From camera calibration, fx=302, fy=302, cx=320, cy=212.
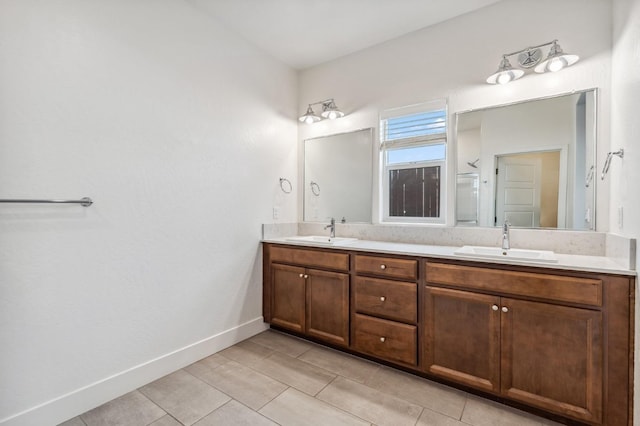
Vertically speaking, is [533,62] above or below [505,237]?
above

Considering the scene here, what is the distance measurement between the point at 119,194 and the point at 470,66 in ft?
8.65

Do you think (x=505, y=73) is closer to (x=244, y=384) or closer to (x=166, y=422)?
(x=244, y=384)

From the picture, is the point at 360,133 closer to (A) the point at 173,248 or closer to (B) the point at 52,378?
(A) the point at 173,248

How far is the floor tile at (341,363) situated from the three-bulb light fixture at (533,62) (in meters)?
2.23

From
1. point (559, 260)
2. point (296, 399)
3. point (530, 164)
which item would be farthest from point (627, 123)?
point (296, 399)

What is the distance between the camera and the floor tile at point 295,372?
1957mm

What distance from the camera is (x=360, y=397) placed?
1.83 meters

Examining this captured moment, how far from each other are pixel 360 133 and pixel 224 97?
4.14ft

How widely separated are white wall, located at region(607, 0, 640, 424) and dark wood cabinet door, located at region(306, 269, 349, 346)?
1.58 meters

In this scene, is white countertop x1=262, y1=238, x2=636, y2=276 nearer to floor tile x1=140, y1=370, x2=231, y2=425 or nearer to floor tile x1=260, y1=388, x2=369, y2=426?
floor tile x1=260, y1=388, x2=369, y2=426

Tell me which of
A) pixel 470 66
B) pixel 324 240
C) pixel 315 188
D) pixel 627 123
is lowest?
pixel 324 240

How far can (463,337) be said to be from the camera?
1836mm

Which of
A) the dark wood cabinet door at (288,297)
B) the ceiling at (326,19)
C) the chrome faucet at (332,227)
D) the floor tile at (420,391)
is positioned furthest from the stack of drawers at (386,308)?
the ceiling at (326,19)

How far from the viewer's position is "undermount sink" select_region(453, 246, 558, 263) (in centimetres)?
168
